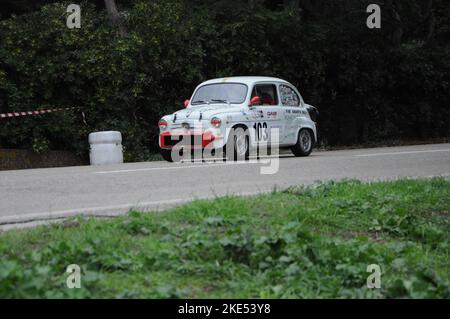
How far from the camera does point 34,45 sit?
66.3ft

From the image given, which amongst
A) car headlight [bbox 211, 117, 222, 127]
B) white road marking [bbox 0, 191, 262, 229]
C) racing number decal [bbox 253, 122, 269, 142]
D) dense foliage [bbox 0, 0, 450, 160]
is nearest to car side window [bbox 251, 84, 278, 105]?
racing number decal [bbox 253, 122, 269, 142]

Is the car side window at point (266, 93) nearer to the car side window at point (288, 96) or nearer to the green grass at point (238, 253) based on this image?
the car side window at point (288, 96)

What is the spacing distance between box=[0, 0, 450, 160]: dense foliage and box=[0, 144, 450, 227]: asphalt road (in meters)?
7.11

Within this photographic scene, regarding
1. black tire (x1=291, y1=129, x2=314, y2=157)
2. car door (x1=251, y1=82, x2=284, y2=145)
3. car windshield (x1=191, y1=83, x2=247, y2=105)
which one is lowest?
black tire (x1=291, y1=129, x2=314, y2=157)

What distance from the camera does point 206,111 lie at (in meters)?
16.2

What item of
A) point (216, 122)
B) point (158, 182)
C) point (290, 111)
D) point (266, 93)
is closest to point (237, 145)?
point (216, 122)

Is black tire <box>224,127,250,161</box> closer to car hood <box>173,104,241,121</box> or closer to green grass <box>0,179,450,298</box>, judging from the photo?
car hood <box>173,104,241,121</box>

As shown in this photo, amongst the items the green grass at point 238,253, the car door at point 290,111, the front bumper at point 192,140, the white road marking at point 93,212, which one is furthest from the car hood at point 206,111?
the green grass at point 238,253

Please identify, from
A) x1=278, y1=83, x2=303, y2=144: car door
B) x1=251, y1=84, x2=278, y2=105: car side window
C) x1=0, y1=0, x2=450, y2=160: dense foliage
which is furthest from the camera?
x1=0, y1=0, x2=450, y2=160: dense foliage

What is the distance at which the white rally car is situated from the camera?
52.3 feet

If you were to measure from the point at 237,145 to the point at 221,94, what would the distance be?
1550mm

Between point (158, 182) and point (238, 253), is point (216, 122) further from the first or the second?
point (238, 253)
